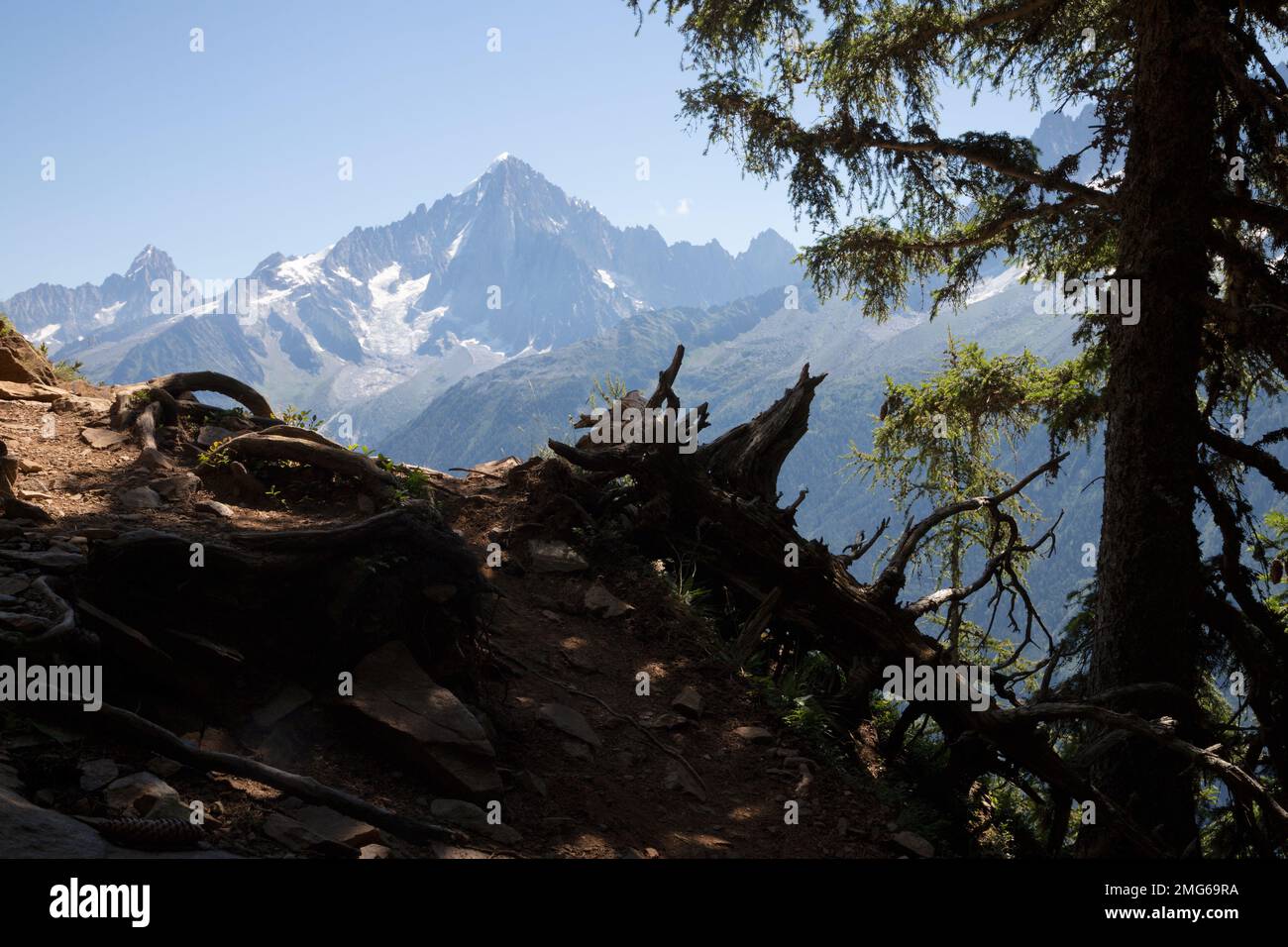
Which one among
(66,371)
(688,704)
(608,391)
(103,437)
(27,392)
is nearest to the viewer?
(688,704)

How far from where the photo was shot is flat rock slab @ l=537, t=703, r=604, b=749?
6262mm

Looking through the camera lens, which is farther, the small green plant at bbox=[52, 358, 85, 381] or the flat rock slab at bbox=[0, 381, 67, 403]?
the small green plant at bbox=[52, 358, 85, 381]

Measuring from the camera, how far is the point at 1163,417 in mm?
7293

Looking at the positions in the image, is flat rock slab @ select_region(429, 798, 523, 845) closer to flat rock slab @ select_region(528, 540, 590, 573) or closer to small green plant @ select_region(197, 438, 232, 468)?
flat rock slab @ select_region(528, 540, 590, 573)

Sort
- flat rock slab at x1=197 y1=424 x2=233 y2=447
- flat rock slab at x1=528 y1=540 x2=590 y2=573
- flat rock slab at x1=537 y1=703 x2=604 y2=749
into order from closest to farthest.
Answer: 1. flat rock slab at x1=537 y1=703 x2=604 y2=749
2. flat rock slab at x1=528 y1=540 x2=590 y2=573
3. flat rock slab at x1=197 y1=424 x2=233 y2=447

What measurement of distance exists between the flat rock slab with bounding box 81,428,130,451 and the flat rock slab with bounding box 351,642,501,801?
5242 mm

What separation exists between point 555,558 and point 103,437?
492 centimetres

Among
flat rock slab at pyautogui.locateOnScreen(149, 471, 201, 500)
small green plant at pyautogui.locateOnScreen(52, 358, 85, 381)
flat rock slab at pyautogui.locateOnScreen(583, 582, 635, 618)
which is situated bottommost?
flat rock slab at pyautogui.locateOnScreen(583, 582, 635, 618)

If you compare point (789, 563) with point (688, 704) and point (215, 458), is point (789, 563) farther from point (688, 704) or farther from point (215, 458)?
point (215, 458)

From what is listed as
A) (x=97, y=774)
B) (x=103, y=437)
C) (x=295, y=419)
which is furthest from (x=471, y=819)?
(x=103, y=437)

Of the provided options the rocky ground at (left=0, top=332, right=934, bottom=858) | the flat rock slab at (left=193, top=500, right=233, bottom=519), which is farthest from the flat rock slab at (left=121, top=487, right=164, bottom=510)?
the flat rock slab at (left=193, top=500, right=233, bottom=519)

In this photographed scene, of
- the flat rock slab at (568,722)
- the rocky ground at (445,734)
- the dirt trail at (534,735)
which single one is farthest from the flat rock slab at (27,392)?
the flat rock slab at (568,722)

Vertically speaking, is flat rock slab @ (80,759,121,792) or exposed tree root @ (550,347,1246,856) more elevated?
exposed tree root @ (550,347,1246,856)
